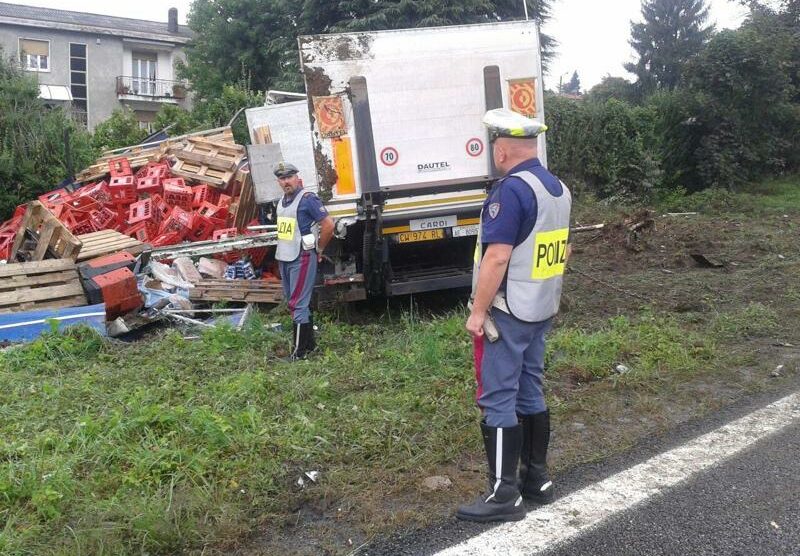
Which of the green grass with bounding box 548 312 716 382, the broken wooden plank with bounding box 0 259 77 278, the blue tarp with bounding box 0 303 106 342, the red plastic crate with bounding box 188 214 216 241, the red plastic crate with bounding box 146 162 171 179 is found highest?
the red plastic crate with bounding box 146 162 171 179

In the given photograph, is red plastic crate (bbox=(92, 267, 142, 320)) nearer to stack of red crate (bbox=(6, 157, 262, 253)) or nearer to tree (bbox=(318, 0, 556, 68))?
stack of red crate (bbox=(6, 157, 262, 253))

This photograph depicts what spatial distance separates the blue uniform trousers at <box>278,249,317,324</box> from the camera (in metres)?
6.74

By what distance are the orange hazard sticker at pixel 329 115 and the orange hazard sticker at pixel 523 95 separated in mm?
1786

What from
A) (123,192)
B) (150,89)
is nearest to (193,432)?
(123,192)

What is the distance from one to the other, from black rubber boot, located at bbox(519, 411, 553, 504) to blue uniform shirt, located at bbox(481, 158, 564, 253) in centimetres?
95

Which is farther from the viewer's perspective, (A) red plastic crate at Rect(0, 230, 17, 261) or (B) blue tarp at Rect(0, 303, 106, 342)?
(A) red plastic crate at Rect(0, 230, 17, 261)

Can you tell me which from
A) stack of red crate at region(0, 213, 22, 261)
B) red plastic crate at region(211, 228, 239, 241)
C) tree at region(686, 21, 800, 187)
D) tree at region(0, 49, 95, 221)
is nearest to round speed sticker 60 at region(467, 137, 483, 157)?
red plastic crate at region(211, 228, 239, 241)

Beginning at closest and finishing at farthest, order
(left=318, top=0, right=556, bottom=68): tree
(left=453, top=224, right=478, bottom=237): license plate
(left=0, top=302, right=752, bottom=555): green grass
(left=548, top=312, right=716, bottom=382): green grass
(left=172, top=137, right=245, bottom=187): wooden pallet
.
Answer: (left=0, top=302, right=752, bottom=555): green grass, (left=548, top=312, right=716, bottom=382): green grass, (left=453, top=224, right=478, bottom=237): license plate, (left=172, top=137, right=245, bottom=187): wooden pallet, (left=318, top=0, right=556, bottom=68): tree

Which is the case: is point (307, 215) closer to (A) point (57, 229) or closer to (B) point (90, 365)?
(B) point (90, 365)

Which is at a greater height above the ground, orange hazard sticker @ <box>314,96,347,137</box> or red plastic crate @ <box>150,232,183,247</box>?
orange hazard sticker @ <box>314,96,347,137</box>

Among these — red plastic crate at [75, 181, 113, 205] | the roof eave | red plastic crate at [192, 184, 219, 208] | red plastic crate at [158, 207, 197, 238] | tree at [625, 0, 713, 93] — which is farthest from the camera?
tree at [625, 0, 713, 93]

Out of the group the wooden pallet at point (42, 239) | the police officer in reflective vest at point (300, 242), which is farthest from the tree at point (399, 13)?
the police officer in reflective vest at point (300, 242)

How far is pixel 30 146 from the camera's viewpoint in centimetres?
1366

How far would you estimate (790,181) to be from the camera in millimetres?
22109
